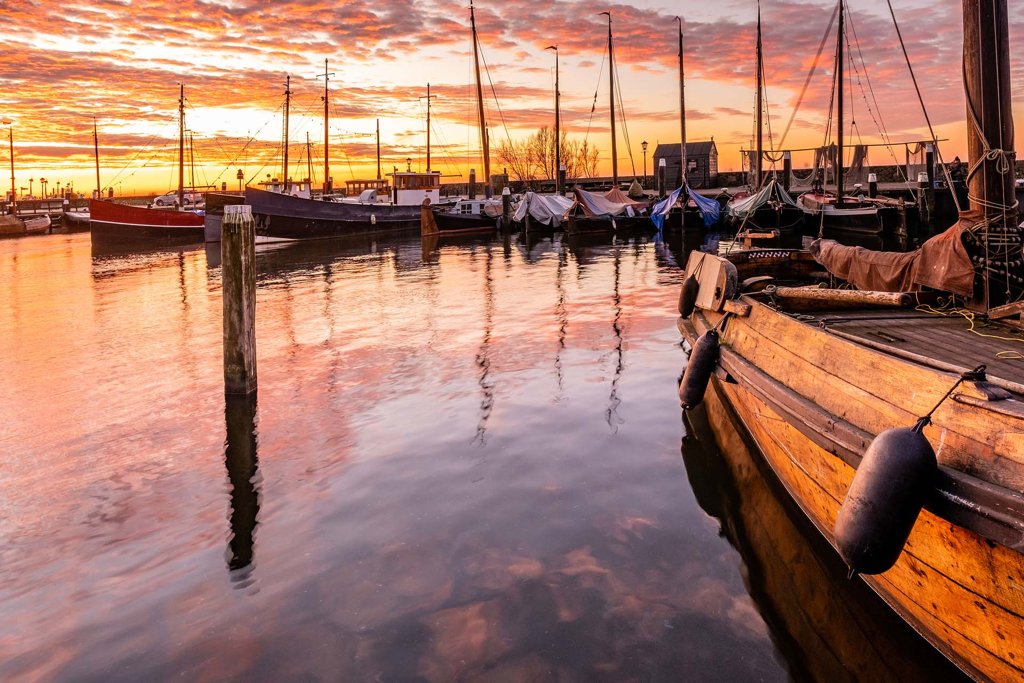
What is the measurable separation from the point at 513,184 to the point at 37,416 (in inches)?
2729

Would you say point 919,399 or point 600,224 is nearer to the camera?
point 919,399

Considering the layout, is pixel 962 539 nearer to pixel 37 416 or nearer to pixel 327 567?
pixel 327 567

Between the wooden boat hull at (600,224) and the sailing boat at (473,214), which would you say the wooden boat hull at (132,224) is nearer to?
the sailing boat at (473,214)

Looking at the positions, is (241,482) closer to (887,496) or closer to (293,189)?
(887,496)

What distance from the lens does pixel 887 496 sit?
123 inches

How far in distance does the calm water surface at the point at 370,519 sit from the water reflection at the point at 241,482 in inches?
0.9

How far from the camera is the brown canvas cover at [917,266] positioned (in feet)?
20.9

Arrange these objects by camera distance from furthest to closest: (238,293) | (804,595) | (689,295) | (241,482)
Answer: (689,295)
(238,293)
(241,482)
(804,595)

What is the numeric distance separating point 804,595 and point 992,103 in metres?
4.72

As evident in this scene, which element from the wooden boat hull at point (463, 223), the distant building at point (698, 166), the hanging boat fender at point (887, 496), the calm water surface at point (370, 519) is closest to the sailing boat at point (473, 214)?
the wooden boat hull at point (463, 223)

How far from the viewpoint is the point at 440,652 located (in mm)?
3990

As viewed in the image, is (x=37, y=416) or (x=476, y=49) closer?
(x=37, y=416)

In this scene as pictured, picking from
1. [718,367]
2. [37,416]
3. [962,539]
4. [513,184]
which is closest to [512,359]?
[718,367]

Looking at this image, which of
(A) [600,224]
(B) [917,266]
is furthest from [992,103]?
(A) [600,224]
